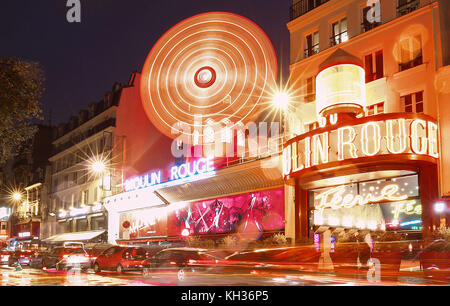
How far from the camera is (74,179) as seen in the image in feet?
180

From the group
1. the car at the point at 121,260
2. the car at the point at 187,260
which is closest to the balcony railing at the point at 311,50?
the car at the point at 187,260

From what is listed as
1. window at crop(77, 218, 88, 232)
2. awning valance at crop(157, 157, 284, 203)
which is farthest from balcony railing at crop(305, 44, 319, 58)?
window at crop(77, 218, 88, 232)

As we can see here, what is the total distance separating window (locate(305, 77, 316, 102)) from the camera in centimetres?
2566

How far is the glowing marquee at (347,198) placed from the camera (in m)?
21.1

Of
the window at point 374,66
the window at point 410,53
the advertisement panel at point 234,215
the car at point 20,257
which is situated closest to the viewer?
the window at point 410,53

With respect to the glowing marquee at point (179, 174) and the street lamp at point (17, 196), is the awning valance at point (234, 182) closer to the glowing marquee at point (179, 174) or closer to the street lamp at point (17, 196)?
the glowing marquee at point (179, 174)

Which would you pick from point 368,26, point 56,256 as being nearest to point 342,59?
point 368,26

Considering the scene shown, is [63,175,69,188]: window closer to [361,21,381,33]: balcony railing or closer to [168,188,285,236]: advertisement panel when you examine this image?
[168,188,285,236]: advertisement panel

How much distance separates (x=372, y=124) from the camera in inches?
766

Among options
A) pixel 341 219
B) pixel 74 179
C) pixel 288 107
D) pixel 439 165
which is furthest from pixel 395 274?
pixel 74 179

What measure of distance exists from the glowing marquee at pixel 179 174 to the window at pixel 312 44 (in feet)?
30.8

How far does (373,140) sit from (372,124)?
2.07 feet

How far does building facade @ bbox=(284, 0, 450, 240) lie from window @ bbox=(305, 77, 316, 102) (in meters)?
0.05

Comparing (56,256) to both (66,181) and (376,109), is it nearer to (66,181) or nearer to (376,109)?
(376,109)
